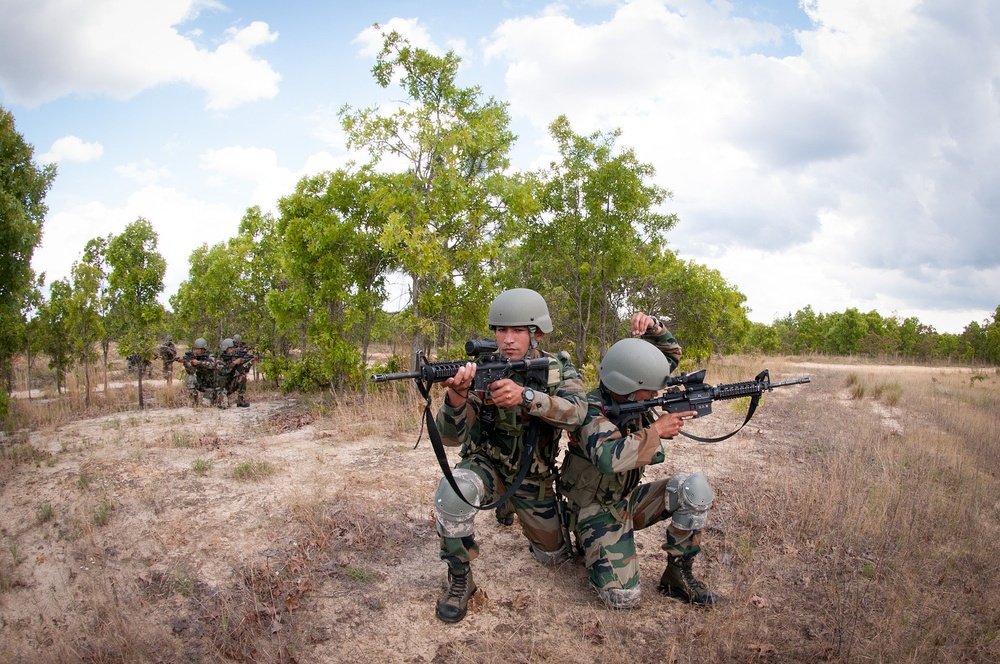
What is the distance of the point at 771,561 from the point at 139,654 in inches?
164

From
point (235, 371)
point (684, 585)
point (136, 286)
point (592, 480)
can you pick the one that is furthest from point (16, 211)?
point (684, 585)

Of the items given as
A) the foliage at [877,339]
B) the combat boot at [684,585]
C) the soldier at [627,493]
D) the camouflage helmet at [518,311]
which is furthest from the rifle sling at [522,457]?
the foliage at [877,339]

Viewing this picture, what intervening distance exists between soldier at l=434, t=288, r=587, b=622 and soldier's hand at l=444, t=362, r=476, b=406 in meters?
0.01

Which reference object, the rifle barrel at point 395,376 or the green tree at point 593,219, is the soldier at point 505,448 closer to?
the rifle barrel at point 395,376

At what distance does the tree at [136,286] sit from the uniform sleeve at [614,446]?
11352mm

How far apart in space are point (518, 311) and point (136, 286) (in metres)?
11.1

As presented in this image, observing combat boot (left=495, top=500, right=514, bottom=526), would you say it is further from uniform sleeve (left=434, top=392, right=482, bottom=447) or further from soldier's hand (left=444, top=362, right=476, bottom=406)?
soldier's hand (left=444, top=362, right=476, bottom=406)

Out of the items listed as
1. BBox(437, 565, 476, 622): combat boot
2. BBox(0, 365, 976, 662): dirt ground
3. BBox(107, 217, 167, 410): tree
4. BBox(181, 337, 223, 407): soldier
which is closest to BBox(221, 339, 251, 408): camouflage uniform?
BBox(181, 337, 223, 407): soldier

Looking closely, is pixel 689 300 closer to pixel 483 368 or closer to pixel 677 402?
pixel 677 402

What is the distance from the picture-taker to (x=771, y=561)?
4.07m

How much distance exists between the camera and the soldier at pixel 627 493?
133 inches

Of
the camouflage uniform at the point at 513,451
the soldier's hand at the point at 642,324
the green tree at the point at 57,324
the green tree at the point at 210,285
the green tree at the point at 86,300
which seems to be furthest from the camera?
the green tree at the point at 210,285

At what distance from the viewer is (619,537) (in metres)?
3.54

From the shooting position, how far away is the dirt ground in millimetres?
3191
